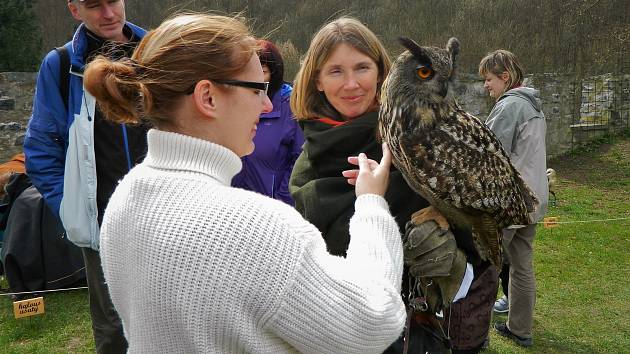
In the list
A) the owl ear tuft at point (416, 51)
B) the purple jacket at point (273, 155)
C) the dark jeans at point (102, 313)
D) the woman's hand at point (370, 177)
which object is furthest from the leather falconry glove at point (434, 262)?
the dark jeans at point (102, 313)

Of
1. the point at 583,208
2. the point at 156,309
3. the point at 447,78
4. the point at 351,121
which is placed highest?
the point at 447,78

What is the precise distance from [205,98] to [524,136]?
348 cm

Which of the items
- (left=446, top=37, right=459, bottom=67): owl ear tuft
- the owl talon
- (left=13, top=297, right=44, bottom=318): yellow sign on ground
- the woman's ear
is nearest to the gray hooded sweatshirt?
(left=446, top=37, right=459, bottom=67): owl ear tuft

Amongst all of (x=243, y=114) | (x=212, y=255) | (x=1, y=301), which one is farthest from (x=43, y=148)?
(x=1, y=301)

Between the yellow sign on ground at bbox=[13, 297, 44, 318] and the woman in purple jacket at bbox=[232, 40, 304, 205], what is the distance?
258 centimetres

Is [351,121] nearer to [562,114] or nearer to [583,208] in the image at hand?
[583,208]

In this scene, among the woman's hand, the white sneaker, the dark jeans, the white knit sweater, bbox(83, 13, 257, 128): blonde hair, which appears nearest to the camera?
the white knit sweater

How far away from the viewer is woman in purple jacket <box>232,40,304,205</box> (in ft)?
8.43

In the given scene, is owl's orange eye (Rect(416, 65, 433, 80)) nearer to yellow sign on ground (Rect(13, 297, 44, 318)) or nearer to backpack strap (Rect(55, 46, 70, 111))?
backpack strap (Rect(55, 46, 70, 111))

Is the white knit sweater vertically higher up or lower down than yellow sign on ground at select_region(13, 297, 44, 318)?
higher up

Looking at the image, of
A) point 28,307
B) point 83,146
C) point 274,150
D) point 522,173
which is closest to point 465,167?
point 274,150

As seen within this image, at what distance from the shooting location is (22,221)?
15.5 ft

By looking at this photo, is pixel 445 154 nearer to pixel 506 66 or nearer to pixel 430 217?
pixel 430 217

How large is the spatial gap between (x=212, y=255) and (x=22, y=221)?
4.53m
